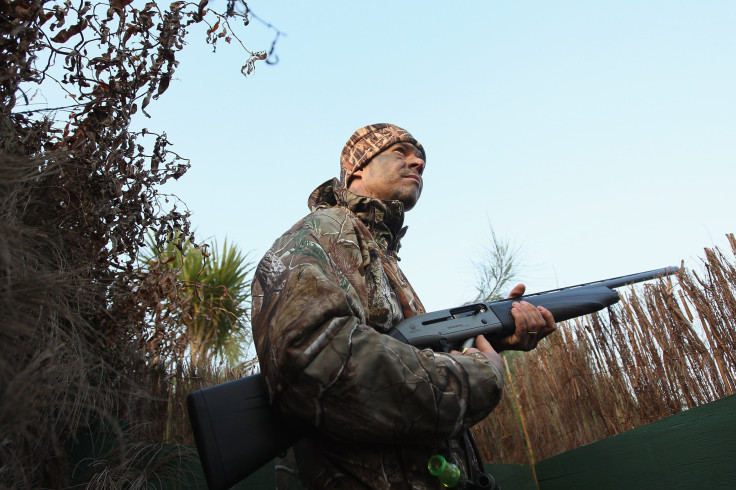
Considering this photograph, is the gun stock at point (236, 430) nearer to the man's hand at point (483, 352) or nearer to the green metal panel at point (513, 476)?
the man's hand at point (483, 352)

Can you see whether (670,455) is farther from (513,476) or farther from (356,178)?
(356,178)

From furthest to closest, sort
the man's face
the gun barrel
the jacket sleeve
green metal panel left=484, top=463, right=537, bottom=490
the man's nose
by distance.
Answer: green metal panel left=484, top=463, right=537, bottom=490 < the gun barrel < the man's nose < the man's face < the jacket sleeve

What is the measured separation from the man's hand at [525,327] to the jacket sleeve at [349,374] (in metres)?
0.86

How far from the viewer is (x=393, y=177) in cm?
324

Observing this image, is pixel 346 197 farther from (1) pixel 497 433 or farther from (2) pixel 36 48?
(1) pixel 497 433

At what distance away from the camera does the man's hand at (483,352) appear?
227 centimetres

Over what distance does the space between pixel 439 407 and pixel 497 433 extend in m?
2.63

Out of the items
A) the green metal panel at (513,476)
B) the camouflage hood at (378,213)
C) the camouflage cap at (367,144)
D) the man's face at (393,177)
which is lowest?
the green metal panel at (513,476)

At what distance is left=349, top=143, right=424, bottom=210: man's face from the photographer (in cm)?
321

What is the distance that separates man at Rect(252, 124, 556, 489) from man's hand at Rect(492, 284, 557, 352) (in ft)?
1.57

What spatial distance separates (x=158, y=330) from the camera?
322 centimetres

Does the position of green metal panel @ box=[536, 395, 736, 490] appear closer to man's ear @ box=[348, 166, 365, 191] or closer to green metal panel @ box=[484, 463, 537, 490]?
green metal panel @ box=[484, 463, 537, 490]

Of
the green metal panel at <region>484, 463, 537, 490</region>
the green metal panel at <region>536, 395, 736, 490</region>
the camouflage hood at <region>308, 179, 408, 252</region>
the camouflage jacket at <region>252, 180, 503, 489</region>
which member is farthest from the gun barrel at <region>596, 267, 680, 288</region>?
the camouflage jacket at <region>252, 180, 503, 489</region>

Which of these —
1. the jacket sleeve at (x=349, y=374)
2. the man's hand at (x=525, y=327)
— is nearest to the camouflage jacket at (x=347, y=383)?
the jacket sleeve at (x=349, y=374)
